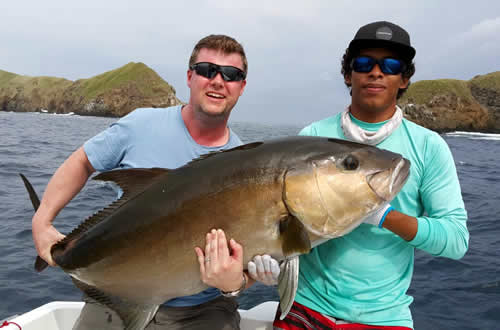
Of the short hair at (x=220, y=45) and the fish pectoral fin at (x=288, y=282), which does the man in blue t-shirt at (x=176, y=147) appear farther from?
the fish pectoral fin at (x=288, y=282)

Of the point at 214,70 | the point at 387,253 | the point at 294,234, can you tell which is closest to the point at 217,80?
the point at 214,70

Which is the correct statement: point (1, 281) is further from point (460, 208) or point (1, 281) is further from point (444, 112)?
point (444, 112)

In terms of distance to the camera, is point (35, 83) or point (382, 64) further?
point (35, 83)

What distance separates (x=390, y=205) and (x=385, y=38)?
1143 mm

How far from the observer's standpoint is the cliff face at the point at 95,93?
89.4 m

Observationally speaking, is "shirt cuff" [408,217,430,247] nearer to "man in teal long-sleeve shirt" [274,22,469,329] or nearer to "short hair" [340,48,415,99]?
"man in teal long-sleeve shirt" [274,22,469,329]

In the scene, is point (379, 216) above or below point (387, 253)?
above

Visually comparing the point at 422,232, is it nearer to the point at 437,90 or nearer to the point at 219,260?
the point at 219,260

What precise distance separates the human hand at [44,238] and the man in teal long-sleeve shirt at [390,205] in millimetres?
1793

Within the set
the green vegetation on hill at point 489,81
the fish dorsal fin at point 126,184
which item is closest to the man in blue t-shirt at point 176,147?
the fish dorsal fin at point 126,184

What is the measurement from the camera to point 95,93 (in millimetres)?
94938

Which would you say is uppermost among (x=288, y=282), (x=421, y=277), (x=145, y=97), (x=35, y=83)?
(x=35, y=83)

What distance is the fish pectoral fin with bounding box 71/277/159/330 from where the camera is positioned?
225 centimetres

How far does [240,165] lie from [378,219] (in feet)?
3.01
